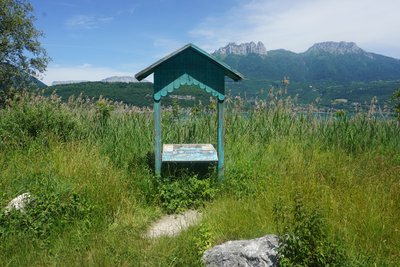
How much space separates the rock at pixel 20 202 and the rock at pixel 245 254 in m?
2.59

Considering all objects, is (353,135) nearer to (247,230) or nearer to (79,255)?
(247,230)

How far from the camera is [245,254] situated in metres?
3.24

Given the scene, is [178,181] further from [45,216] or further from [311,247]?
[311,247]

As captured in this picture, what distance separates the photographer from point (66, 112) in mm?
7840

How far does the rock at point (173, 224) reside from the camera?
14.3ft

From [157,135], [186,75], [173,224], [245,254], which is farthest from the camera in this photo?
[157,135]

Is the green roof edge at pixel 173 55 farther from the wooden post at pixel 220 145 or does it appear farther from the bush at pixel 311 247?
the bush at pixel 311 247

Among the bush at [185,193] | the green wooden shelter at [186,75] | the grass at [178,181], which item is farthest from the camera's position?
the green wooden shelter at [186,75]

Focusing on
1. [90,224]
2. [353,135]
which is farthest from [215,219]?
[353,135]

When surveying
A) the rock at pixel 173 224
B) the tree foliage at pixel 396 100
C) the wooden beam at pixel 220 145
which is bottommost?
A: the rock at pixel 173 224

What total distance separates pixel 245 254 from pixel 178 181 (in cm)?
241

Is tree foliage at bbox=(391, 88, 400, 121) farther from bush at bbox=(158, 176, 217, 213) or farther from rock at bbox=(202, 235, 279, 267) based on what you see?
rock at bbox=(202, 235, 279, 267)

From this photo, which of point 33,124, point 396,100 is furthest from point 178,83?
point 396,100

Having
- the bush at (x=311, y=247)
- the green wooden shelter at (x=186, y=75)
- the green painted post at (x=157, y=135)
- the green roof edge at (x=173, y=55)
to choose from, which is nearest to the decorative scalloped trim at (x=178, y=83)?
the green wooden shelter at (x=186, y=75)
